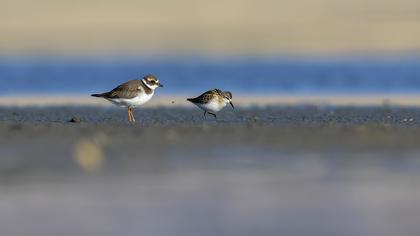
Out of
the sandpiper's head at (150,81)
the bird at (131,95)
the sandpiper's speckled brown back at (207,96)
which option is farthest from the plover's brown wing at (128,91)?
the sandpiper's speckled brown back at (207,96)

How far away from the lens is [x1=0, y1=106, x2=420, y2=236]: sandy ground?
9141 mm

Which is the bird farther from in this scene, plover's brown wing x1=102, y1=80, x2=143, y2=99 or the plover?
the plover

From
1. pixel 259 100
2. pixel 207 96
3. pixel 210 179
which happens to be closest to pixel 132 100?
pixel 207 96

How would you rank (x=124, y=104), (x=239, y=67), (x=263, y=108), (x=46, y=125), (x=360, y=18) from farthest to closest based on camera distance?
(x=360, y=18) < (x=239, y=67) < (x=263, y=108) < (x=124, y=104) < (x=46, y=125)

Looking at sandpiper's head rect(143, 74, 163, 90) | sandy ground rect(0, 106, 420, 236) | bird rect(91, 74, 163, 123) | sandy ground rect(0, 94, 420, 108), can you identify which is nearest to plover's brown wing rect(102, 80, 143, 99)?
bird rect(91, 74, 163, 123)

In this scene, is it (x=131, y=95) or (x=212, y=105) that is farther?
(x=212, y=105)

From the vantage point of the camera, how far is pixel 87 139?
554 inches

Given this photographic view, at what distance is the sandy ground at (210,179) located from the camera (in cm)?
914

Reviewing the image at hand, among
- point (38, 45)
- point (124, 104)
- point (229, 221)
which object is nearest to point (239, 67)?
point (38, 45)

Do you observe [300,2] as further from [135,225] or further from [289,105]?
[135,225]

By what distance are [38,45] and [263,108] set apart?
22239 millimetres

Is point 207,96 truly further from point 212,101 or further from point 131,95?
point 131,95

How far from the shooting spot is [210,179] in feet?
36.0

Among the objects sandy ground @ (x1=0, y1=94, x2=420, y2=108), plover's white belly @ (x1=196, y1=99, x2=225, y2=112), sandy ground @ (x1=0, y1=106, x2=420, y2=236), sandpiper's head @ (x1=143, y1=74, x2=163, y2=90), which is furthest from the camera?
sandy ground @ (x1=0, y1=94, x2=420, y2=108)
